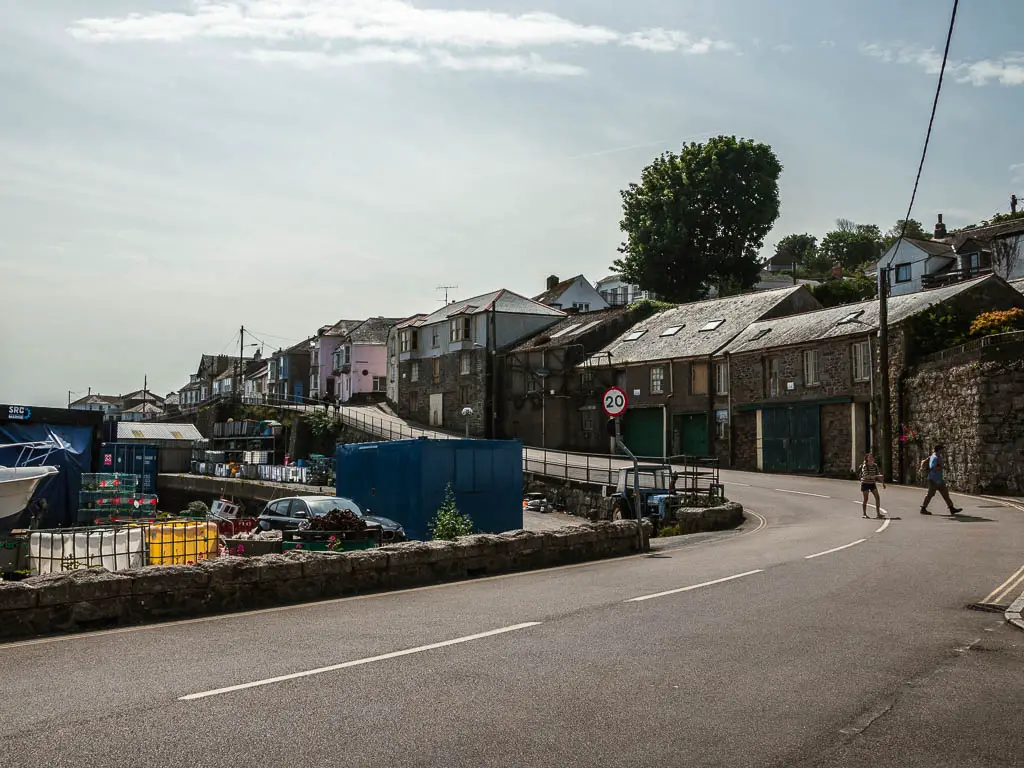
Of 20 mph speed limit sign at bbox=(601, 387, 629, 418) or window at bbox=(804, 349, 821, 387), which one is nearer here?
20 mph speed limit sign at bbox=(601, 387, 629, 418)

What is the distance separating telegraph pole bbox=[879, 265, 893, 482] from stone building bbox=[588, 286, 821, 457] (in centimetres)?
1124

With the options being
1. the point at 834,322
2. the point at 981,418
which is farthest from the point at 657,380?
the point at 981,418

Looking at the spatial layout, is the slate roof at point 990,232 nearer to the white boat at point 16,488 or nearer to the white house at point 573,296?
the white house at point 573,296

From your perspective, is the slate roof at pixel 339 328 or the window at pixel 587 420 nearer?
the window at pixel 587 420

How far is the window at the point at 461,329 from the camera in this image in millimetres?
66500

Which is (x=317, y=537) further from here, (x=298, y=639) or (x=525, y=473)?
(x=525, y=473)

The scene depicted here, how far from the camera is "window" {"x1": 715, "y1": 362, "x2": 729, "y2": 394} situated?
156ft

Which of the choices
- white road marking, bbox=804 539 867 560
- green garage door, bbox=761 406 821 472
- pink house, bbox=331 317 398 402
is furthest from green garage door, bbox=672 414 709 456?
pink house, bbox=331 317 398 402

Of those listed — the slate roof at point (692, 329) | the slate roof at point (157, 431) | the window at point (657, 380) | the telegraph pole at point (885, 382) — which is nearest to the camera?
the telegraph pole at point (885, 382)

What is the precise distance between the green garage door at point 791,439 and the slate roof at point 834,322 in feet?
10.7

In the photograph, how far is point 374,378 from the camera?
293ft

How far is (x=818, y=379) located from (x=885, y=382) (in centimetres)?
536

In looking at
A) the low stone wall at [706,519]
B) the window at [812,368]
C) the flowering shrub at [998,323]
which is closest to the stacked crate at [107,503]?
the low stone wall at [706,519]

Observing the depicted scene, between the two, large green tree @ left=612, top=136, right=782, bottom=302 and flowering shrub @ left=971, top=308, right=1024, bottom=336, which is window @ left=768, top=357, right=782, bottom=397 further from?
large green tree @ left=612, top=136, right=782, bottom=302
